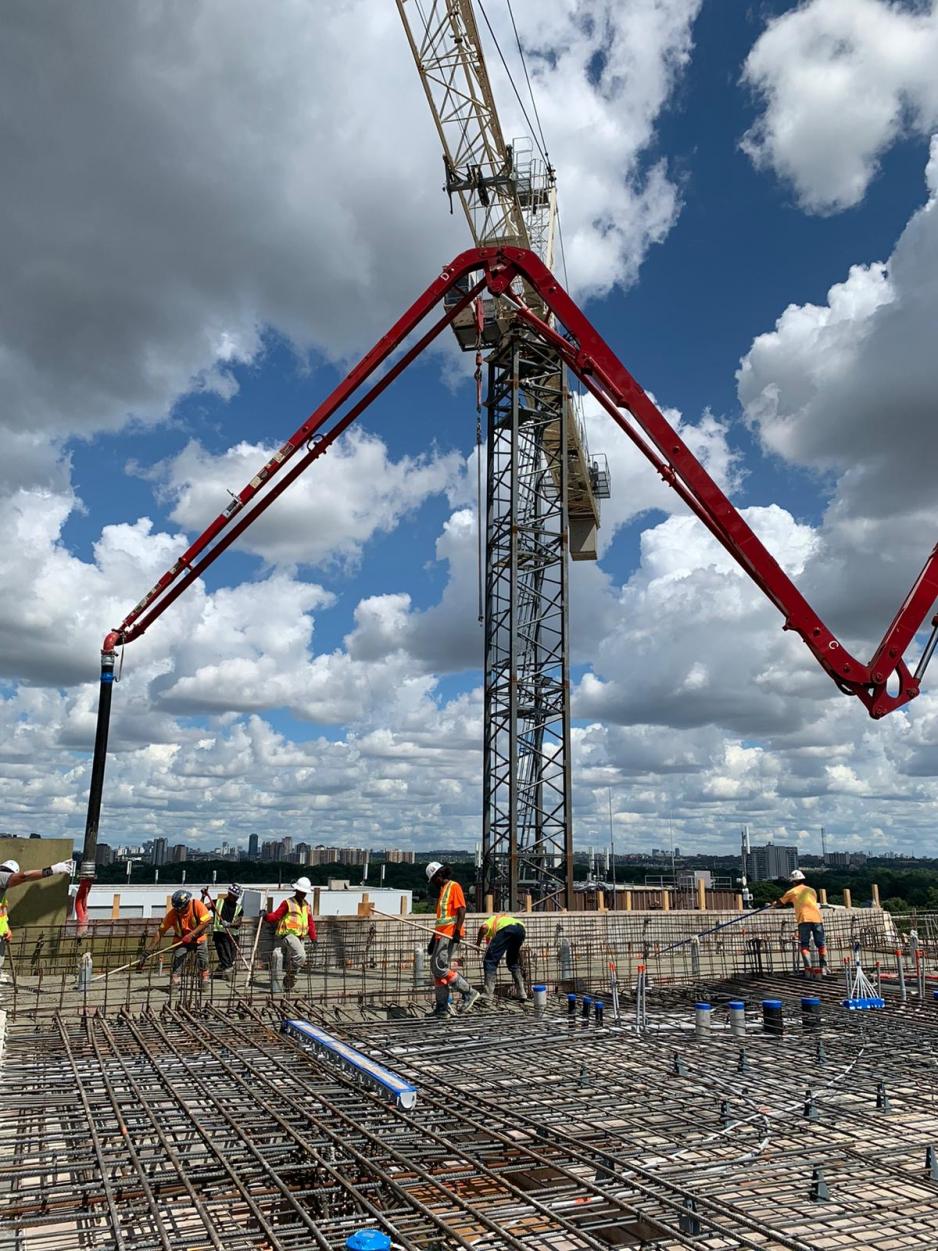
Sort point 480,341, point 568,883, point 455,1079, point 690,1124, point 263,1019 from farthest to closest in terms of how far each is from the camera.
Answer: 1. point 480,341
2. point 568,883
3. point 263,1019
4. point 455,1079
5. point 690,1124

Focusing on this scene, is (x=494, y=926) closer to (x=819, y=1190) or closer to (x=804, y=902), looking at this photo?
(x=804, y=902)

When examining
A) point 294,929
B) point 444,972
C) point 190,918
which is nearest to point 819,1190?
point 444,972

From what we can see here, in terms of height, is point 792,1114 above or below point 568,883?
below

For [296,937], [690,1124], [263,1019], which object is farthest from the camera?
[296,937]

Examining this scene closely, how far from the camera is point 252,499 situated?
22.4 metres

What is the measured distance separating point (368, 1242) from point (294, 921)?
33.0 feet

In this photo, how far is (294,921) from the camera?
13.9 m

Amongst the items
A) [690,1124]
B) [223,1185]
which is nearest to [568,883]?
[690,1124]

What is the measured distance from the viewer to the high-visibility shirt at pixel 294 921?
1382cm

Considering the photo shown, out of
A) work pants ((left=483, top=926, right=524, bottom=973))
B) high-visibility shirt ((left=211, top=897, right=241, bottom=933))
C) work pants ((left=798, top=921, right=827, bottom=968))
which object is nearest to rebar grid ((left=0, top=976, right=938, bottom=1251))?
work pants ((left=483, top=926, right=524, bottom=973))

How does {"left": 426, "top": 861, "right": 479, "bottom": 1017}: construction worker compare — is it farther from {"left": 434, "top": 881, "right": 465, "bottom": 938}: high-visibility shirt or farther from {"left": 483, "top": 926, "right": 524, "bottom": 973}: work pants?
{"left": 483, "top": 926, "right": 524, "bottom": 973}: work pants

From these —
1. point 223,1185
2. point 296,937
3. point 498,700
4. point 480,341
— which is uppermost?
point 480,341

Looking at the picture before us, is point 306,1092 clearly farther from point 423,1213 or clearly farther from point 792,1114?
point 792,1114

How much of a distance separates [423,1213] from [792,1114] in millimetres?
3567
